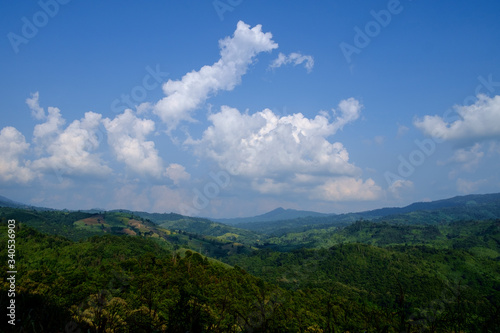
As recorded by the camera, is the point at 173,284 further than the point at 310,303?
No

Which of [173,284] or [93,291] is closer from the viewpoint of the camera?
[93,291]

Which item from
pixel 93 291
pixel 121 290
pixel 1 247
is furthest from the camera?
pixel 1 247

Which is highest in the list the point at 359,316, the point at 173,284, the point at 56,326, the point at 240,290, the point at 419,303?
the point at 56,326

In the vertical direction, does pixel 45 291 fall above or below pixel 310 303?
above

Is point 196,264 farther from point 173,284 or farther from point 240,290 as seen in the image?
point 173,284

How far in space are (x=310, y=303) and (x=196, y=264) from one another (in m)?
44.1

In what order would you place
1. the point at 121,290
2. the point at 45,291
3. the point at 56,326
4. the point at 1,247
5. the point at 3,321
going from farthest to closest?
the point at 1,247
the point at 121,290
the point at 45,291
the point at 3,321
the point at 56,326

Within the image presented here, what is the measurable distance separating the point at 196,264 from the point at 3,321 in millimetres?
93761

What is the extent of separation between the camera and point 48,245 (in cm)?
16862

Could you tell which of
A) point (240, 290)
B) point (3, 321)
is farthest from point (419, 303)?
point (3, 321)

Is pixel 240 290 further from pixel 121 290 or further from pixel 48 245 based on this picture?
pixel 48 245

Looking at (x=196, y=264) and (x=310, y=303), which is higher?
(x=196, y=264)

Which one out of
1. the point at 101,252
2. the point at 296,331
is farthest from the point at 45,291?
the point at 101,252

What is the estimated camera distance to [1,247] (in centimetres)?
15312
